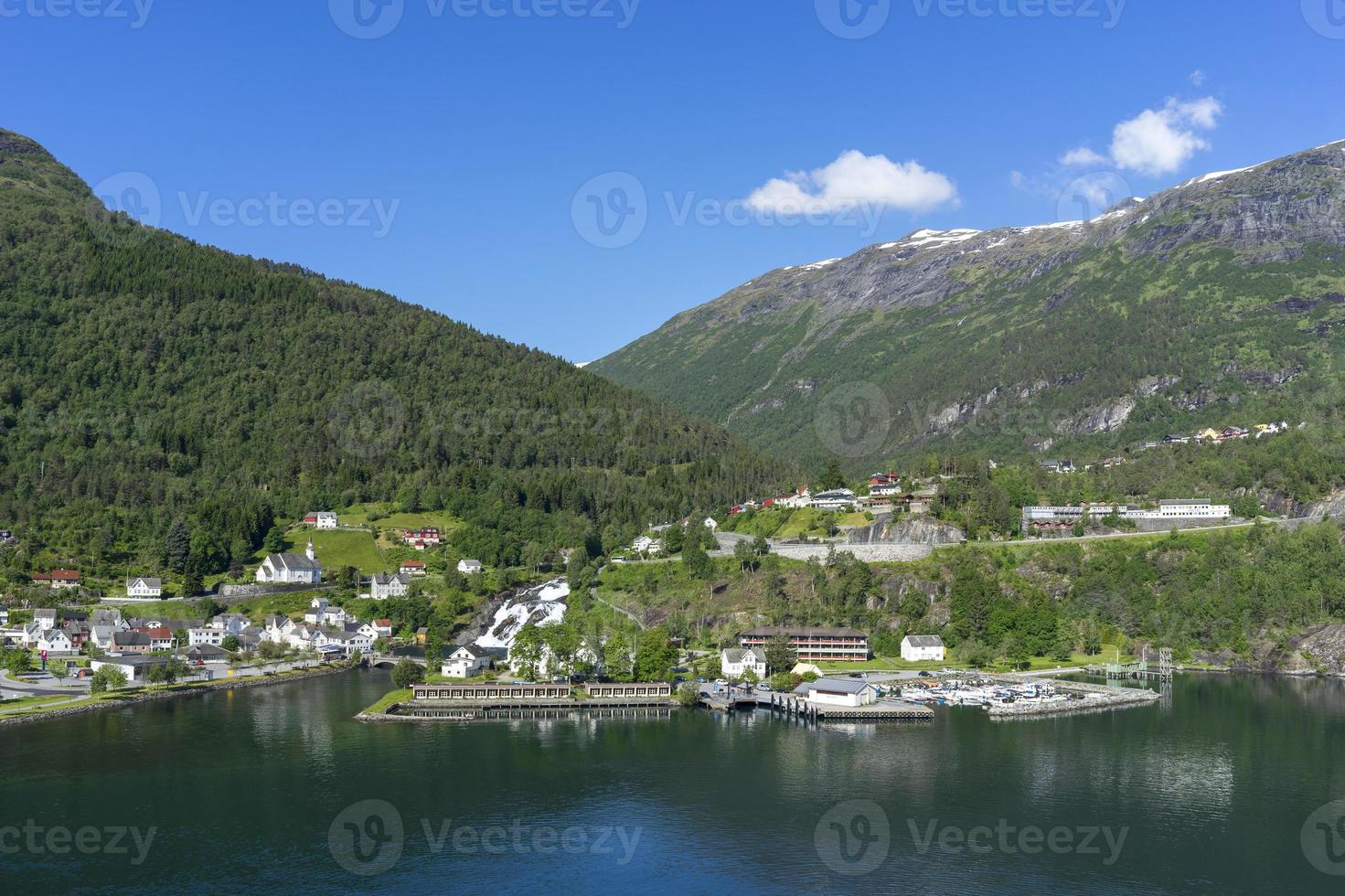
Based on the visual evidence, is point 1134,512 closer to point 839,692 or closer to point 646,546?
point 646,546

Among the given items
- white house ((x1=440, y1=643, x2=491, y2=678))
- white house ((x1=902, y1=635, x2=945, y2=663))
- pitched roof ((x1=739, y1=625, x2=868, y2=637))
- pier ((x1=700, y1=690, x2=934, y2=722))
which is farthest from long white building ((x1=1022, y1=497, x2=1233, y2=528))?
white house ((x1=440, y1=643, x2=491, y2=678))

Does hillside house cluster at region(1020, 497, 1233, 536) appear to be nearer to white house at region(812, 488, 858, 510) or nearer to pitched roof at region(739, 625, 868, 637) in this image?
white house at region(812, 488, 858, 510)

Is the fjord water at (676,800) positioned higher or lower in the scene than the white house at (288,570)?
lower

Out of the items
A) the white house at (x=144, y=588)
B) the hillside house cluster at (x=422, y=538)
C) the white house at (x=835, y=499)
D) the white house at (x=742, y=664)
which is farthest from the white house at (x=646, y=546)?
the white house at (x=144, y=588)

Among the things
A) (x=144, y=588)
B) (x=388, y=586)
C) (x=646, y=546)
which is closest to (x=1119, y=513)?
(x=646, y=546)

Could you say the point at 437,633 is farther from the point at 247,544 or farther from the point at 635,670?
the point at 247,544

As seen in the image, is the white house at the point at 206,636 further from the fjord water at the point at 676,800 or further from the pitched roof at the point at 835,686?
the pitched roof at the point at 835,686
